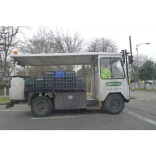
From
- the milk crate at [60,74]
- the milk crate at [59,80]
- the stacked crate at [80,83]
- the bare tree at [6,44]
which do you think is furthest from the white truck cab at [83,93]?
the bare tree at [6,44]

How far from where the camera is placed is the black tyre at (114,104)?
6.23 meters

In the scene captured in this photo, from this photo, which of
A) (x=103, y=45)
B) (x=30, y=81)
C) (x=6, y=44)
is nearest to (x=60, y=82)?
(x=30, y=81)

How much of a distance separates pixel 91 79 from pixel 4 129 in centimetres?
505

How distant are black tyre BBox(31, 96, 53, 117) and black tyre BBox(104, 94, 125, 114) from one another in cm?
252

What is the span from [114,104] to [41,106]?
3.26 meters

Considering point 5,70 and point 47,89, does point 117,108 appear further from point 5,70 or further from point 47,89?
point 5,70

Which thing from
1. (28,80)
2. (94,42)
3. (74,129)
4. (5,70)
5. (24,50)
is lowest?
(74,129)

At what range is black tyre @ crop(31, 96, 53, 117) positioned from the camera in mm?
6137

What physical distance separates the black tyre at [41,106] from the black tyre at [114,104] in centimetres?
252

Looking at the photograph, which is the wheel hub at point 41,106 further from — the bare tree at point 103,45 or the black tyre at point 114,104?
the bare tree at point 103,45

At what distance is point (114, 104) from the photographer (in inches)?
248

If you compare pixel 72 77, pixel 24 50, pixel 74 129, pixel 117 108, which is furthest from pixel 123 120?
pixel 24 50

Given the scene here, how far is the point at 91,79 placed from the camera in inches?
321

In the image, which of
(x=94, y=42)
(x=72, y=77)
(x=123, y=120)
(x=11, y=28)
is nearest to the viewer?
Answer: (x=123, y=120)
